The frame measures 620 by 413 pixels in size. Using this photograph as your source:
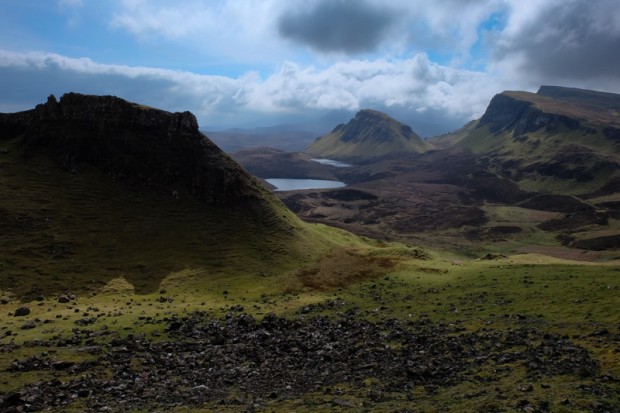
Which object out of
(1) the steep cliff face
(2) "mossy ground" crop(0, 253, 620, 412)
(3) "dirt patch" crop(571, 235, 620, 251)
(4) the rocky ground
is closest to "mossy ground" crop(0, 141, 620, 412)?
(2) "mossy ground" crop(0, 253, 620, 412)

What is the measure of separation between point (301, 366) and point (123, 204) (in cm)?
5613

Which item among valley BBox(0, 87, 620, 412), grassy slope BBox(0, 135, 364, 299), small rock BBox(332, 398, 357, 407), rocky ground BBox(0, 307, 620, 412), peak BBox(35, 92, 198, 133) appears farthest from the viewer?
peak BBox(35, 92, 198, 133)

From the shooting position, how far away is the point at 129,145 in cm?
8506

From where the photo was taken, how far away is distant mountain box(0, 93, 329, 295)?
65.1 m

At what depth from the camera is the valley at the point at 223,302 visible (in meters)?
27.4

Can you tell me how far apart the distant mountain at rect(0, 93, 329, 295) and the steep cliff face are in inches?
7.5

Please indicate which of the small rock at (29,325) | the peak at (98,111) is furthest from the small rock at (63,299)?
the peak at (98,111)

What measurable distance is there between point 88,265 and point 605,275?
66837 millimetres

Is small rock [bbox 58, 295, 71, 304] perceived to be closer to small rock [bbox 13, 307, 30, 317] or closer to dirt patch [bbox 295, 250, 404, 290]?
small rock [bbox 13, 307, 30, 317]

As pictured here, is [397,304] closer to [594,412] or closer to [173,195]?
[594,412]

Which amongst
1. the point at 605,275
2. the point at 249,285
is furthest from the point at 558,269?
the point at 249,285

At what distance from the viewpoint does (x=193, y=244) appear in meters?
73.9

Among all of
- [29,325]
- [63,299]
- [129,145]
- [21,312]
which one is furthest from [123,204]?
[29,325]

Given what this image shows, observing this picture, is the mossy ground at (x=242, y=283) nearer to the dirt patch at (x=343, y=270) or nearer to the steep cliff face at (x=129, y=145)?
the dirt patch at (x=343, y=270)
